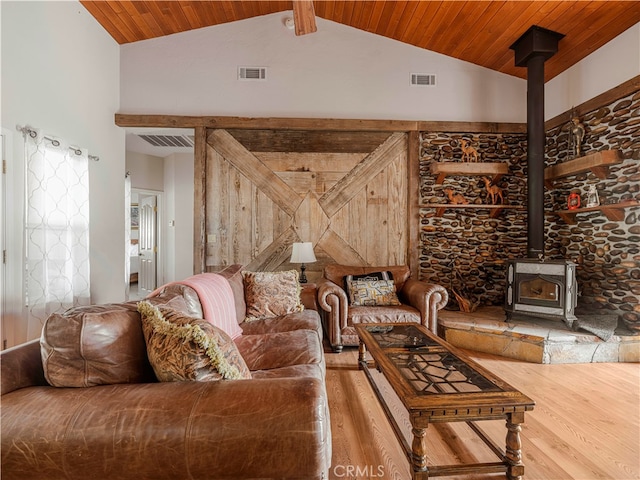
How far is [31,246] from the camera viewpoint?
289cm

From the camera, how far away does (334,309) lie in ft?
11.5

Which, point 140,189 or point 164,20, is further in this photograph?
point 140,189

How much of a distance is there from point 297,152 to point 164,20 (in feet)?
7.22

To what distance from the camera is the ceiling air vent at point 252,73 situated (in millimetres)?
4430

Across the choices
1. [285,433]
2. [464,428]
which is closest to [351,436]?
[464,428]

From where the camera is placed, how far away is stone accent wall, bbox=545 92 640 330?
3.35 meters

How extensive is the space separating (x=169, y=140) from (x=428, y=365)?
4989 millimetres

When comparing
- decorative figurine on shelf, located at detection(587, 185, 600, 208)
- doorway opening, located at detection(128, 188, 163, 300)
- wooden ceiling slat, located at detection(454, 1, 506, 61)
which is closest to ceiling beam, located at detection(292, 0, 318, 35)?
wooden ceiling slat, located at detection(454, 1, 506, 61)

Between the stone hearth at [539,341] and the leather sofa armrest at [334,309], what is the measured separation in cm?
121

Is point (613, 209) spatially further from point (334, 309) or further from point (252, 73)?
point (252, 73)

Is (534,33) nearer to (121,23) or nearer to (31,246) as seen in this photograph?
(121,23)

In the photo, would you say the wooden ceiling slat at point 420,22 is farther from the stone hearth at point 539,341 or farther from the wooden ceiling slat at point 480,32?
the stone hearth at point 539,341

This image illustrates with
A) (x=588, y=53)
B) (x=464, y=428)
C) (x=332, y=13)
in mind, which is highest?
(x=332, y=13)

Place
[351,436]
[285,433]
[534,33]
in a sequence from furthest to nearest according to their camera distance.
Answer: [534,33]
[351,436]
[285,433]
